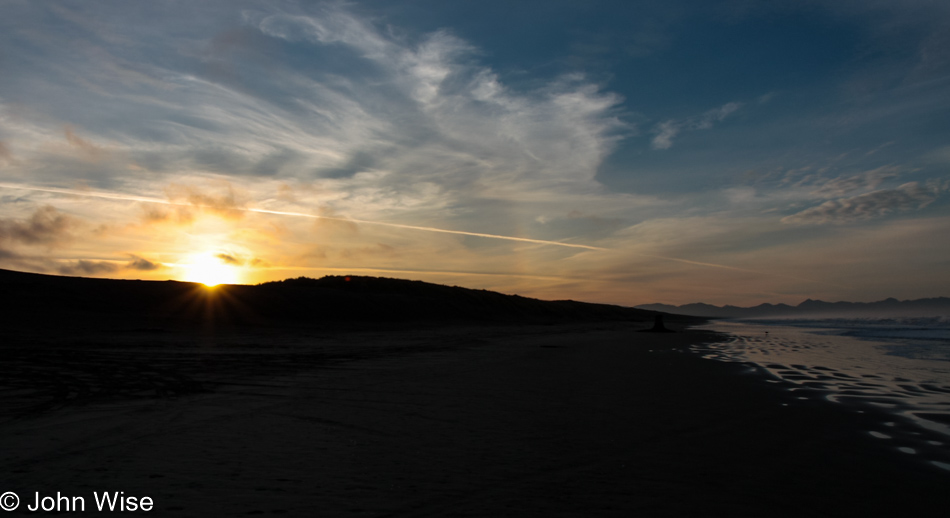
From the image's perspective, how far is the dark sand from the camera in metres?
3.96

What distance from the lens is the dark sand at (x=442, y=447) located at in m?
3.96

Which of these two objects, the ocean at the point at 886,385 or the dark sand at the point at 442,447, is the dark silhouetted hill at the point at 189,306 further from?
the ocean at the point at 886,385

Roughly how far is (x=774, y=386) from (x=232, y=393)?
1027 cm

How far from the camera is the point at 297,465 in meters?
4.72

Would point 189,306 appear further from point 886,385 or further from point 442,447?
point 886,385

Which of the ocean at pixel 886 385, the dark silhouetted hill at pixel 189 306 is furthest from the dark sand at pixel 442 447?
the dark silhouetted hill at pixel 189 306

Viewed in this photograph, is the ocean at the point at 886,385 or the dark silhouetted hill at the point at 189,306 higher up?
the dark silhouetted hill at the point at 189,306

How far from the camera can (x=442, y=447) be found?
216 inches

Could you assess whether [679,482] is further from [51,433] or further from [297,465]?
[51,433]

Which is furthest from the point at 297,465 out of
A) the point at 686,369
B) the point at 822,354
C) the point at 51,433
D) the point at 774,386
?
the point at 822,354

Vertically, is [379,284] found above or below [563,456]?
above

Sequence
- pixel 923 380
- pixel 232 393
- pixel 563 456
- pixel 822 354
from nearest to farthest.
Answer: pixel 563 456 < pixel 232 393 < pixel 923 380 < pixel 822 354

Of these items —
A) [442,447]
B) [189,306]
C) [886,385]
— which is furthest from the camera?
[189,306]

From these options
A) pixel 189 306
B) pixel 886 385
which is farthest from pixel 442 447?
pixel 189 306
